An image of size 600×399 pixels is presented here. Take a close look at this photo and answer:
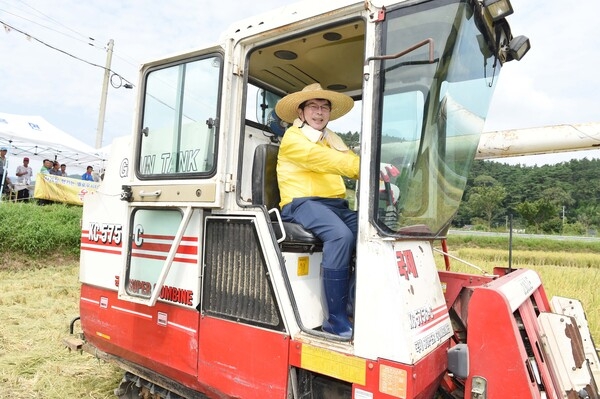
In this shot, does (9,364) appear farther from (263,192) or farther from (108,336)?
(263,192)

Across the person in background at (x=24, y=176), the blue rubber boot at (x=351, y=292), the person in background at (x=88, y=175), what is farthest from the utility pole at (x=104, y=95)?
the blue rubber boot at (x=351, y=292)

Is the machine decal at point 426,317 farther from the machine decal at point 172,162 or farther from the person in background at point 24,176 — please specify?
the person in background at point 24,176

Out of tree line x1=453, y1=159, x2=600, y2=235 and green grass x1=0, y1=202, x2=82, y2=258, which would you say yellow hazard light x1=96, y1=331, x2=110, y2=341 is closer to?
green grass x1=0, y1=202, x2=82, y2=258

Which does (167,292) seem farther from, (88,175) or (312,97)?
(88,175)

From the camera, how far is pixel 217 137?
273cm

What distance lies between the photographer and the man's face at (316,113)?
10.1ft

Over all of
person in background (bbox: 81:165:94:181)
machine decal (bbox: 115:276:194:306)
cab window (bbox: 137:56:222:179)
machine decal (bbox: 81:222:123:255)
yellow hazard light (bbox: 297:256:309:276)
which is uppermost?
person in background (bbox: 81:165:94:181)

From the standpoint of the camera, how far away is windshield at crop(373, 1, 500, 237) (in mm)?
2182

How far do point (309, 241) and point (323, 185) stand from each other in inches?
17.2

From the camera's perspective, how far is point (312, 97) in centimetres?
305

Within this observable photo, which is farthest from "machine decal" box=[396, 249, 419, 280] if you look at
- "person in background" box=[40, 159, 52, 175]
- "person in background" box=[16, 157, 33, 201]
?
"person in background" box=[16, 157, 33, 201]

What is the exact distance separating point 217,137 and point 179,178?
1.37 ft

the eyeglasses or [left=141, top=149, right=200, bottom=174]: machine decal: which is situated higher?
the eyeglasses

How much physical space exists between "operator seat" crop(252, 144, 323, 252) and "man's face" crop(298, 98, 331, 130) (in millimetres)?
339
